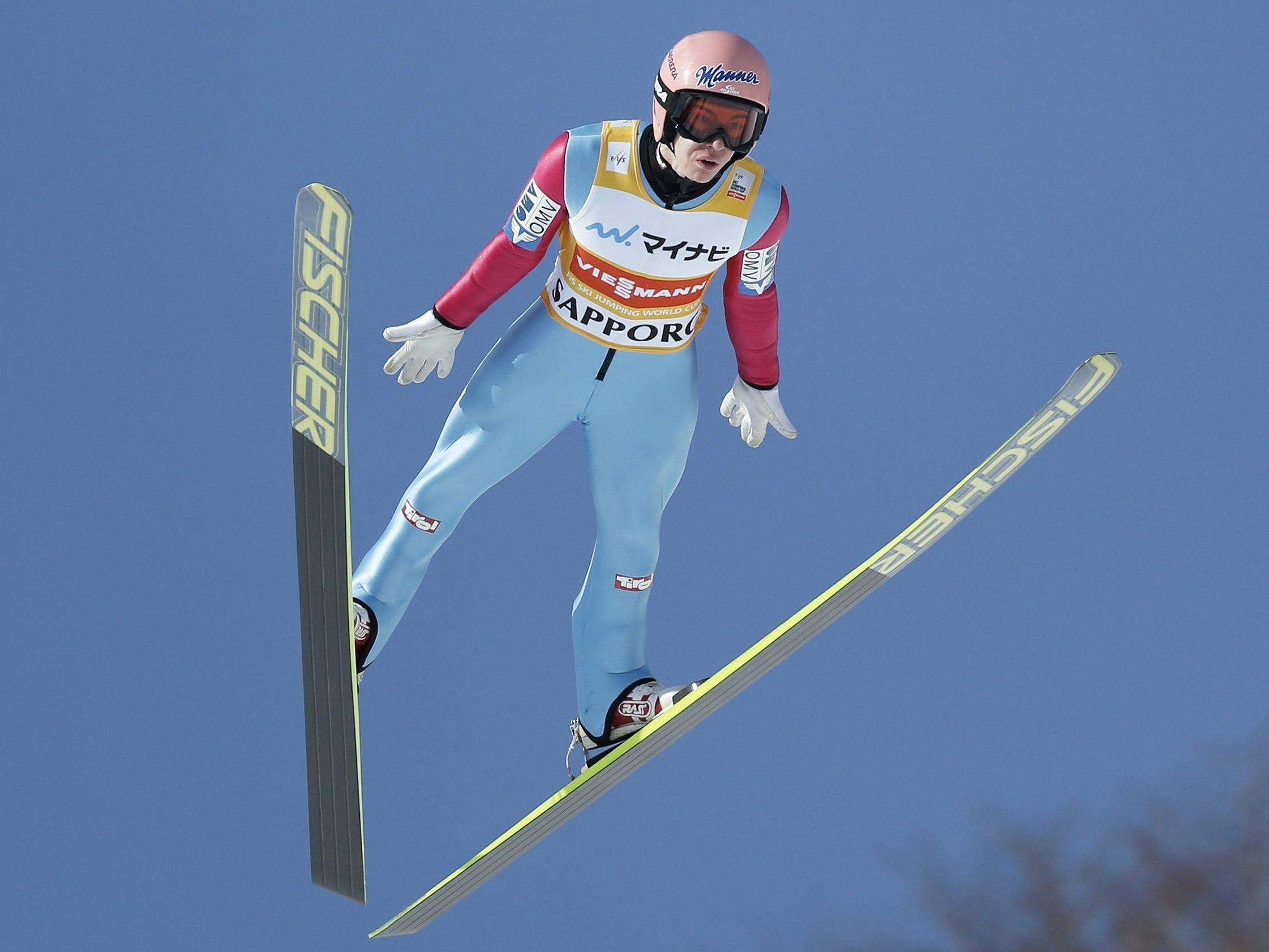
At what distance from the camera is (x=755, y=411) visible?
163 inches

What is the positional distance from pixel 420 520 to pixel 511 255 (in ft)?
2.14

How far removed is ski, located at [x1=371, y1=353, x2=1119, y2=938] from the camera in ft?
12.4

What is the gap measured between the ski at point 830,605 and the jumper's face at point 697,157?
2.96 ft

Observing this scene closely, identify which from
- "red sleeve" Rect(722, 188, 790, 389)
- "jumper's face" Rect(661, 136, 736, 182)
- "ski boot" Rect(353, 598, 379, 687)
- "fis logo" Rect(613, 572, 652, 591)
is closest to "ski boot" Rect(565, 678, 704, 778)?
"fis logo" Rect(613, 572, 652, 591)

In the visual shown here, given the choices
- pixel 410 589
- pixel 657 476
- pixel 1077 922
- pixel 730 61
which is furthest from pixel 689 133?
pixel 1077 922

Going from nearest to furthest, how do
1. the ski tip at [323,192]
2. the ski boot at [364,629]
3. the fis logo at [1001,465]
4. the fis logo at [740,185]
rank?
the ski tip at [323,192]
the fis logo at [740,185]
the fis logo at [1001,465]
the ski boot at [364,629]

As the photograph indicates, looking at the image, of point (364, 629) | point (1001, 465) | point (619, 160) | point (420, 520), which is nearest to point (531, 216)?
point (619, 160)

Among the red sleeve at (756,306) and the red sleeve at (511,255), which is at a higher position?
the red sleeve at (511,255)

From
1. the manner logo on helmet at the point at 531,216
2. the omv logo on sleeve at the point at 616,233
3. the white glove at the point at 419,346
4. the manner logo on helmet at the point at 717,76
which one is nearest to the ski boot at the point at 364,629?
the white glove at the point at 419,346

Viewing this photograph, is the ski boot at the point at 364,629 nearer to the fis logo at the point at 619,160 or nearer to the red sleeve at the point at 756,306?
the red sleeve at the point at 756,306

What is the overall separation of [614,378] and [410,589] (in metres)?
0.71

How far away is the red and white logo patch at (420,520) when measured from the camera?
3.96 m

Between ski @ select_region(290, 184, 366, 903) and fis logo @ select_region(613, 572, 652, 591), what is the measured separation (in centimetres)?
68

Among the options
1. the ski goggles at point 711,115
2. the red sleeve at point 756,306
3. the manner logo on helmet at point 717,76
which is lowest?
the red sleeve at point 756,306
